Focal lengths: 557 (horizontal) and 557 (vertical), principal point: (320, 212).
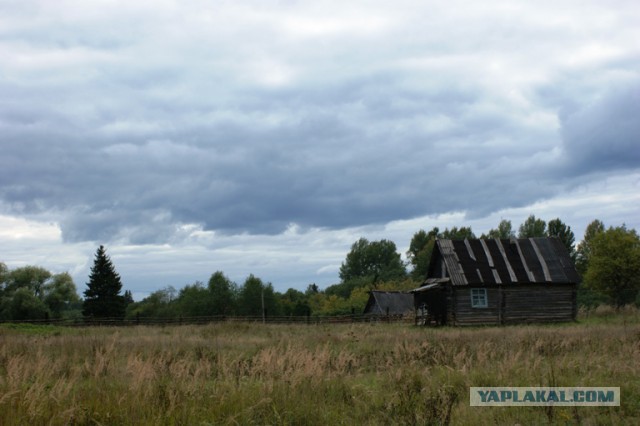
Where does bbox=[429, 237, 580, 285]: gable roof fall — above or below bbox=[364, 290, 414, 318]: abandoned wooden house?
above

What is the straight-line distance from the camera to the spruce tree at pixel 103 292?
5997 centimetres

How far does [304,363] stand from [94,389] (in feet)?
10.0

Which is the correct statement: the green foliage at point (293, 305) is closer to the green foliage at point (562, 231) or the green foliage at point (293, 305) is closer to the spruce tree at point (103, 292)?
the spruce tree at point (103, 292)

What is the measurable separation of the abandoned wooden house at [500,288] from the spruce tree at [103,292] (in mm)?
38508

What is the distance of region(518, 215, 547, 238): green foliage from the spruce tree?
6644 cm

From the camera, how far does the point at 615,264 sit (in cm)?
4528

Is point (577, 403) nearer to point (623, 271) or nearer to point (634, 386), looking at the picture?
point (634, 386)

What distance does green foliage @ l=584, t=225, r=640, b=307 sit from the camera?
45219 mm

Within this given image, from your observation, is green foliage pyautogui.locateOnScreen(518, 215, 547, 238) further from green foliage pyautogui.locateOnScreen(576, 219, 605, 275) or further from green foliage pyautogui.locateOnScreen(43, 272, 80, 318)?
green foliage pyautogui.locateOnScreen(43, 272, 80, 318)

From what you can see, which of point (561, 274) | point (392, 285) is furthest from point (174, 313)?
point (561, 274)

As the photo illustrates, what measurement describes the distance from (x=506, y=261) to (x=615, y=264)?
15739mm

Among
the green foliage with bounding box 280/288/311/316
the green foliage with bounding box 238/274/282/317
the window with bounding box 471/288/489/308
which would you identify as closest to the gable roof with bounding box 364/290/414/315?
the green foliage with bounding box 280/288/311/316

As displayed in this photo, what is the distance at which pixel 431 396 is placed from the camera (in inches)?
261

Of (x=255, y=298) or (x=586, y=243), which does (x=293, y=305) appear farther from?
(x=586, y=243)
